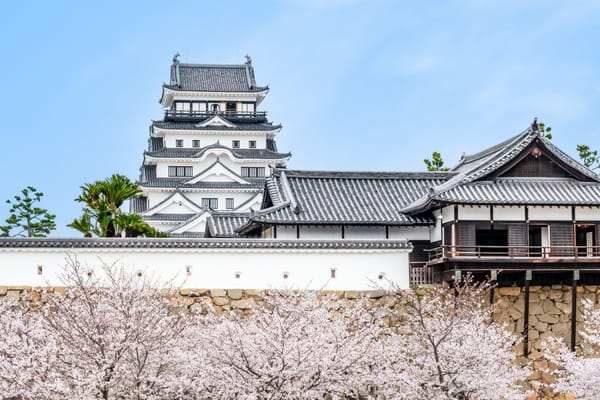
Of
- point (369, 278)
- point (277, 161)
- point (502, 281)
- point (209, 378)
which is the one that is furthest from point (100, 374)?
point (277, 161)

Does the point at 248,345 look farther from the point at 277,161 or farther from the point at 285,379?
the point at 277,161

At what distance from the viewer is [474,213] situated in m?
28.0

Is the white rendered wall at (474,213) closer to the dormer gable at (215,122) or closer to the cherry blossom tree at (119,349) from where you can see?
the cherry blossom tree at (119,349)

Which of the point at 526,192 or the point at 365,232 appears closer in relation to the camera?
the point at 526,192

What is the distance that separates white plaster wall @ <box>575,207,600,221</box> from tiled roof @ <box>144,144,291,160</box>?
32.5 m

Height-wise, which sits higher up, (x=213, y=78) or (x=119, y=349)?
(x=213, y=78)

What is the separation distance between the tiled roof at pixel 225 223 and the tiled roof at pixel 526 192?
955cm

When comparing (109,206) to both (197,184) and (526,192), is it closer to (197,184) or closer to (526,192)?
(526,192)

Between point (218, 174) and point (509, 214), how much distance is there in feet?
104

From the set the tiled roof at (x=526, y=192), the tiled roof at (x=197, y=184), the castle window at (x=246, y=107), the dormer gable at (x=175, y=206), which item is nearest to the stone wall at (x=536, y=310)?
the tiled roof at (x=526, y=192)

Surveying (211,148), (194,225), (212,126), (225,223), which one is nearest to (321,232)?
(225,223)

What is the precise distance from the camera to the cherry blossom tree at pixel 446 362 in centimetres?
2114

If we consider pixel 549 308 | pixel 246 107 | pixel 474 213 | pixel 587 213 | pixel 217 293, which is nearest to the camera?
pixel 217 293

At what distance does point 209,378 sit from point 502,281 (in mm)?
11133
